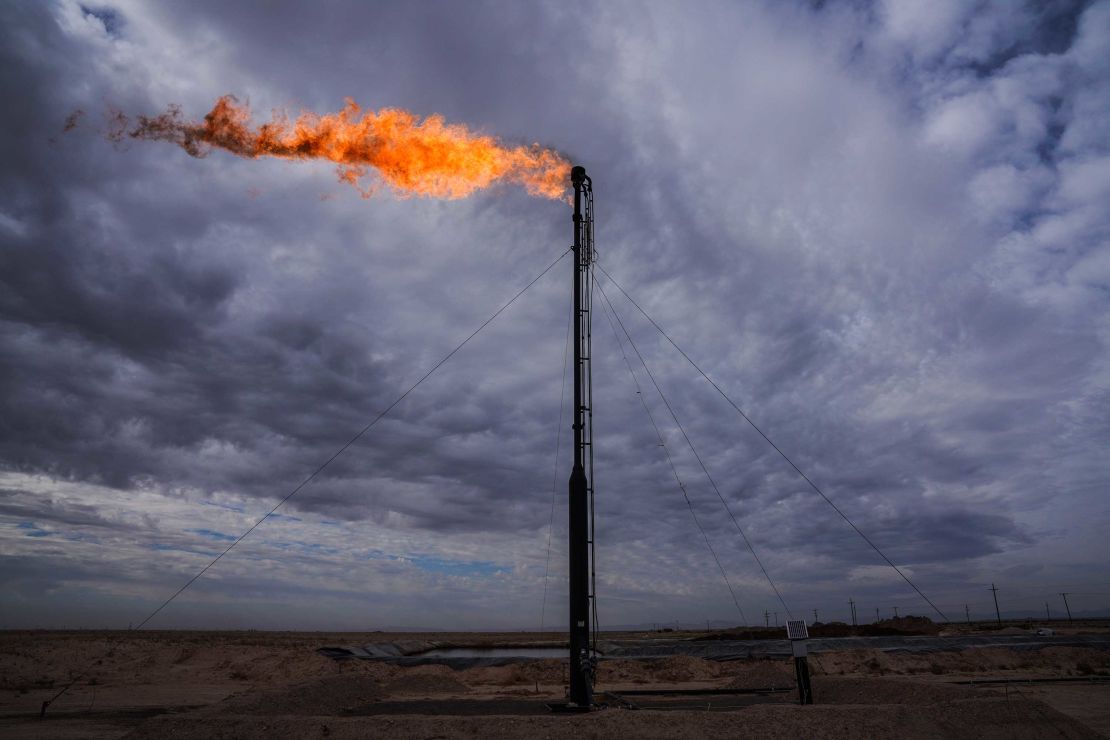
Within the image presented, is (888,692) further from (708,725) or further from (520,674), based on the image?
(520,674)

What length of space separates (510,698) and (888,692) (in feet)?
40.7

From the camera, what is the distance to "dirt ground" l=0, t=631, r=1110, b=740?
1402 cm

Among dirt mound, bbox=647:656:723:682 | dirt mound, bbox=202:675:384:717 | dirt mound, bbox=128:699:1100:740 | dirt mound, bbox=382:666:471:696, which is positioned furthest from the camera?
dirt mound, bbox=647:656:723:682

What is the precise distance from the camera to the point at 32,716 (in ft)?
71.1

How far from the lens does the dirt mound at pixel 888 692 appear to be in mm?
16500

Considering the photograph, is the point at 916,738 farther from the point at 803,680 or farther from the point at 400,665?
the point at 400,665

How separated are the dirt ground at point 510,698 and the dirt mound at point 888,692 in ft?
0.18

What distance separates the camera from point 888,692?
723 inches

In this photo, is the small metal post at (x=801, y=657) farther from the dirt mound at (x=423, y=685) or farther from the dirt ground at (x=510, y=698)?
the dirt mound at (x=423, y=685)

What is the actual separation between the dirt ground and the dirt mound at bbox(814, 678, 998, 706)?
5cm

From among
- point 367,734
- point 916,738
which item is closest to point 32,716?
point 367,734

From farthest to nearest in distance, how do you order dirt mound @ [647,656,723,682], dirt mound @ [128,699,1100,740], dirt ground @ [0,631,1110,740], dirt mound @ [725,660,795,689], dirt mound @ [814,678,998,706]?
dirt mound @ [647,656,723,682], dirt mound @ [725,660,795,689], dirt mound @ [814,678,998,706], dirt ground @ [0,631,1110,740], dirt mound @ [128,699,1100,740]

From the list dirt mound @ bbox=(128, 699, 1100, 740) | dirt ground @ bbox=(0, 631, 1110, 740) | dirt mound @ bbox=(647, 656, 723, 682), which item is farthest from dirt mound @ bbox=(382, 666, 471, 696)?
dirt mound @ bbox=(647, 656, 723, 682)

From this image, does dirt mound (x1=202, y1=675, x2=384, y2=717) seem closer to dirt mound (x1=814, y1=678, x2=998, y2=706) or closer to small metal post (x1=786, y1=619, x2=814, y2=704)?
small metal post (x1=786, y1=619, x2=814, y2=704)
